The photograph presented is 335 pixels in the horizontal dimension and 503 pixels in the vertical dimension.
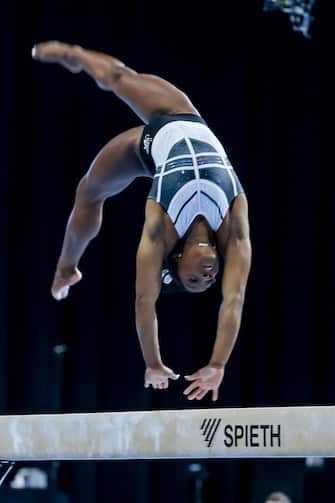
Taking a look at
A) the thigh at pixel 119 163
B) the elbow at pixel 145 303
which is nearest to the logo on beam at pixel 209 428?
the elbow at pixel 145 303

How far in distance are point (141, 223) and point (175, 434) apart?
4.80 meters

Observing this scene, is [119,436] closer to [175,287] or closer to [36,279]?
[175,287]

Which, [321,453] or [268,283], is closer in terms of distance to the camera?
[321,453]

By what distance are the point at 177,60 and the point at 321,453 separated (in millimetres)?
5561

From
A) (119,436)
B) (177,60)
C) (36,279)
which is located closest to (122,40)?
(177,60)

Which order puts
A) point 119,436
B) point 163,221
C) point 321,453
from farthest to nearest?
point 163,221 → point 119,436 → point 321,453

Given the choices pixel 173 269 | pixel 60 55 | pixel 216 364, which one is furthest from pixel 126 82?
pixel 216 364

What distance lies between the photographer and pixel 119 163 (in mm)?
4871

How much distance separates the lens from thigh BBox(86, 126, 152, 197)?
4832mm

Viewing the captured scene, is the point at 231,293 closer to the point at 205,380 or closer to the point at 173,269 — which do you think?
the point at 173,269

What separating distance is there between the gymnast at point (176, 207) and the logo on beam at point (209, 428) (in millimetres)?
314

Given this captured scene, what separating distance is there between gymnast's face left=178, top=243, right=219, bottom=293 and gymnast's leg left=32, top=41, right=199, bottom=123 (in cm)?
88

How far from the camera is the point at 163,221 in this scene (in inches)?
169

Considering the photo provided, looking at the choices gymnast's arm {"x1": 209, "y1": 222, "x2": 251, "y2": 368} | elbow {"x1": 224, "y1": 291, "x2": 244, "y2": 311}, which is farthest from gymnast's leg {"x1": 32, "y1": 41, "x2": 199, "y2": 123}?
elbow {"x1": 224, "y1": 291, "x2": 244, "y2": 311}
